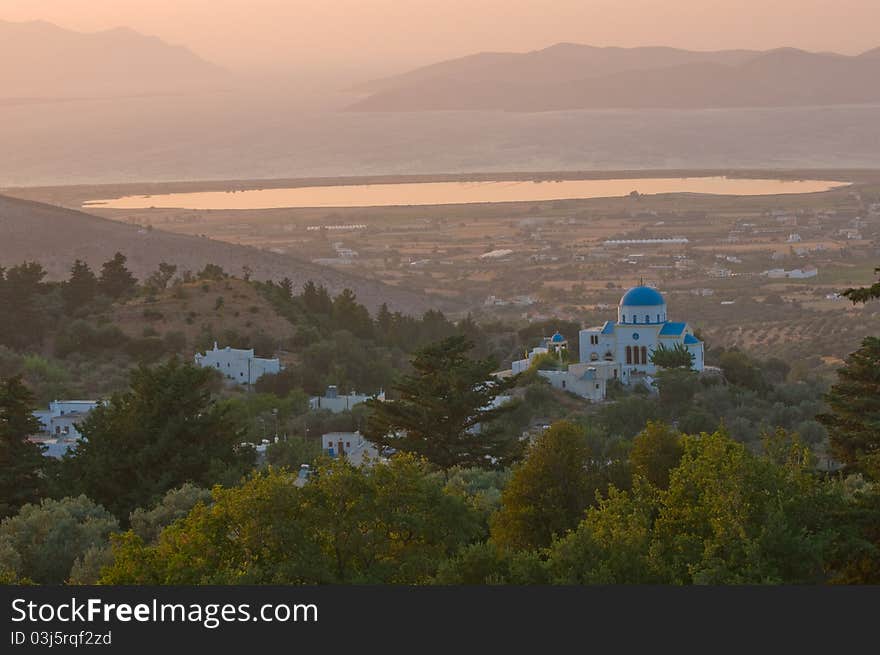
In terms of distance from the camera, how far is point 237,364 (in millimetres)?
50969

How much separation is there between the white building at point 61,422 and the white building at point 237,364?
6.18 metres

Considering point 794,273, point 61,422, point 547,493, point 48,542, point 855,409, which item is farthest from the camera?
point 794,273

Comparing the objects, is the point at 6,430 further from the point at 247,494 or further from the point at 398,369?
the point at 398,369

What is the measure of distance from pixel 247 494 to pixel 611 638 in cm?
499

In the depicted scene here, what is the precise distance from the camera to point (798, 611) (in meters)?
14.8

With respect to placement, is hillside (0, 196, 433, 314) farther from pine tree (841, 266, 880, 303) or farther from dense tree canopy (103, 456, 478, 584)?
pine tree (841, 266, 880, 303)

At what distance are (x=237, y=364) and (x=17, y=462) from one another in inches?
898

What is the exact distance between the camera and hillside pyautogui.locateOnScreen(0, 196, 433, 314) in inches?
3873

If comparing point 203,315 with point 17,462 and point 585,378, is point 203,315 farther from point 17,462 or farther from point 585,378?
point 17,462

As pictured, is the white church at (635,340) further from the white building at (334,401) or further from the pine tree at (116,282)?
the pine tree at (116,282)

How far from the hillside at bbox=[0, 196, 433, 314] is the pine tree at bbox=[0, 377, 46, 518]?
209 ft

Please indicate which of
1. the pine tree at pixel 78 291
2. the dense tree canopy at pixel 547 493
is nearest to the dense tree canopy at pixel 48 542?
the dense tree canopy at pixel 547 493

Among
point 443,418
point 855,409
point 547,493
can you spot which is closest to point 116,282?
point 443,418

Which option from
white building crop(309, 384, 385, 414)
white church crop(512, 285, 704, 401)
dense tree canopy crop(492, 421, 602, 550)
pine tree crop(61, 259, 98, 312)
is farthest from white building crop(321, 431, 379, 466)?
pine tree crop(61, 259, 98, 312)
